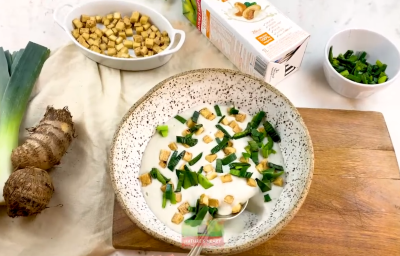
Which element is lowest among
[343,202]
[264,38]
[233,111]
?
[343,202]

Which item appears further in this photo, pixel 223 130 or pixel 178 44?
pixel 178 44

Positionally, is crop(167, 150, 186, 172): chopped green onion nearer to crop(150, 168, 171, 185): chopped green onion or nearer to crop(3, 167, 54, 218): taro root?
crop(150, 168, 171, 185): chopped green onion

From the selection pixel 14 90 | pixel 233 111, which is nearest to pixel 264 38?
pixel 233 111

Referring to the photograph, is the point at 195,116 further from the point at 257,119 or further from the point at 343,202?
the point at 343,202

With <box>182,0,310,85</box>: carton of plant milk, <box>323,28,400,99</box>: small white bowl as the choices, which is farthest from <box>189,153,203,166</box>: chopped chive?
<box>323,28,400,99</box>: small white bowl

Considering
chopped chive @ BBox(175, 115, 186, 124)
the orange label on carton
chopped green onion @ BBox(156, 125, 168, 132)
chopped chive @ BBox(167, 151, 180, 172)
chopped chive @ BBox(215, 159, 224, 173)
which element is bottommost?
chopped chive @ BBox(167, 151, 180, 172)

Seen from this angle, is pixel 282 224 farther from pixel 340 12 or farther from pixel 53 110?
pixel 340 12

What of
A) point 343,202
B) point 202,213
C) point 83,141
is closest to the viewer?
point 202,213
